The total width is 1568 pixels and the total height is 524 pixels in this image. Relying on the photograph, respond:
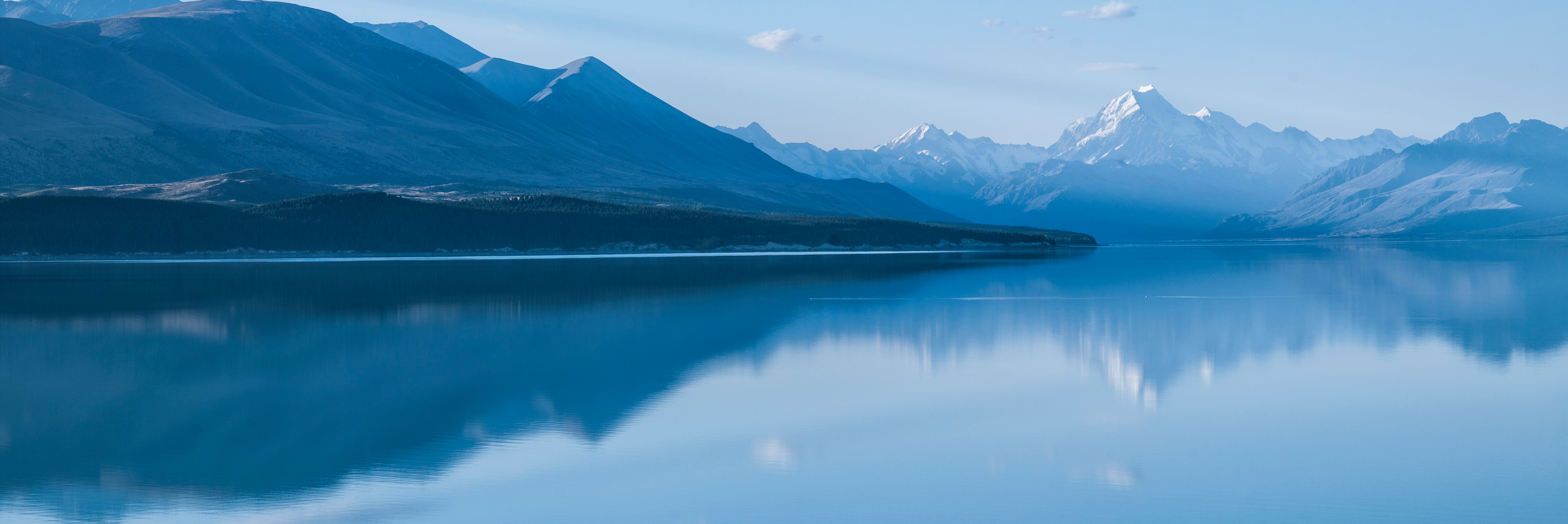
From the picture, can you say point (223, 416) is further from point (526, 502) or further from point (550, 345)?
point (550, 345)

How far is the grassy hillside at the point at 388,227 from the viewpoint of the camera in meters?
145

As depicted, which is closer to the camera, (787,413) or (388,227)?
(787,413)

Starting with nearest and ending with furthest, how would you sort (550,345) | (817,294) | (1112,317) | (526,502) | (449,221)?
(526,502), (550,345), (1112,317), (817,294), (449,221)

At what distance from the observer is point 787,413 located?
21.2 meters

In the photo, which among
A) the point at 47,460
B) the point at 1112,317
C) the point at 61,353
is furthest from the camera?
the point at 1112,317

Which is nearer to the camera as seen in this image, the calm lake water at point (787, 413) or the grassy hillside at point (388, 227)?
the calm lake water at point (787, 413)

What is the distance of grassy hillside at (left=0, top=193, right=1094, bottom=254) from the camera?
14488cm

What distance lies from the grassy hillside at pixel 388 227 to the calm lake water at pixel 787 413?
111 m

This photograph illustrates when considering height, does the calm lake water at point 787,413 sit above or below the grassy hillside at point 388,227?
below

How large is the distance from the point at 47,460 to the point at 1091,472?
14879 millimetres

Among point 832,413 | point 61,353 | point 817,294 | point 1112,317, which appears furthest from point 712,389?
point 817,294

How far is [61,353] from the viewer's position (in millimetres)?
30031

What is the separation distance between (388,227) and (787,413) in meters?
154

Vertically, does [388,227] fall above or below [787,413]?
above
